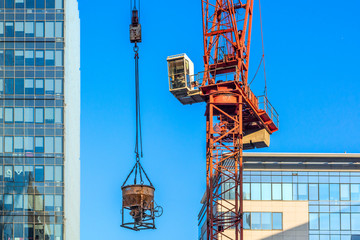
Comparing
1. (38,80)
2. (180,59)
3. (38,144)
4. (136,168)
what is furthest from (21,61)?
(136,168)

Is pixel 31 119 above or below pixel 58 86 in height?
below

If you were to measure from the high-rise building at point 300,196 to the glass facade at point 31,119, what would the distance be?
21044 millimetres

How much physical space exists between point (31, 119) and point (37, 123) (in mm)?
871

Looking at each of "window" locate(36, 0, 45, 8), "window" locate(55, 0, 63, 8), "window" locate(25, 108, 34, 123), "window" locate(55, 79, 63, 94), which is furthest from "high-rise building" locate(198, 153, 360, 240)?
"window" locate(36, 0, 45, 8)

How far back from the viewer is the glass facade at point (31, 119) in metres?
105

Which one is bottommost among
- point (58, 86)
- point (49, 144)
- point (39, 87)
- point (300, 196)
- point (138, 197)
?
point (138, 197)

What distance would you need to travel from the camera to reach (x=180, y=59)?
91062 mm

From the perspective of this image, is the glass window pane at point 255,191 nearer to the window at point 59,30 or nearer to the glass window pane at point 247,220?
the glass window pane at point 247,220

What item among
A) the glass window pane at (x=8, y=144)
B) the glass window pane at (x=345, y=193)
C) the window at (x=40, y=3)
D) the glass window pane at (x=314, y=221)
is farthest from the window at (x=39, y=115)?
the glass window pane at (x=345, y=193)

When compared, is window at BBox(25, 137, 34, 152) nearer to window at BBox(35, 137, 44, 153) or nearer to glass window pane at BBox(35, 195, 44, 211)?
window at BBox(35, 137, 44, 153)

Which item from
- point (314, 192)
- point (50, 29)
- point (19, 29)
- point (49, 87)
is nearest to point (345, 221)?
point (314, 192)

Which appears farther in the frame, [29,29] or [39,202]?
[29,29]

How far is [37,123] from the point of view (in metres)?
108

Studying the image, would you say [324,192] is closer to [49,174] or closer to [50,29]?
[49,174]
